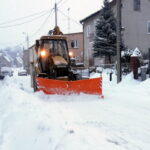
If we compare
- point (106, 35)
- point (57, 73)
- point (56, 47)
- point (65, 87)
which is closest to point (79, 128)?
point (65, 87)

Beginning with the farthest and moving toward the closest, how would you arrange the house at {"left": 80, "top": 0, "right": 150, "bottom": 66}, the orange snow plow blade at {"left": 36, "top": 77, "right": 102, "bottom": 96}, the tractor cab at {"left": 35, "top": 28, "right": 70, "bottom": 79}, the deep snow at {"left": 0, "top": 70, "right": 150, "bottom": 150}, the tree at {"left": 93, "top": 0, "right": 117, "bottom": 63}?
the house at {"left": 80, "top": 0, "right": 150, "bottom": 66}, the tree at {"left": 93, "top": 0, "right": 117, "bottom": 63}, the tractor cab at {"left": 35, "top": 28, "right": 70, "bottom": 79}, the orange snow plow blade at {"left": 36, "top": 77, "right": 102, "bottom": 96}, the deep snow at {"left": 0, "top": 70, "right": 150, "bottom": 150}

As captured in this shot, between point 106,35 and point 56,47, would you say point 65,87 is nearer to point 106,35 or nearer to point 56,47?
point 56,47

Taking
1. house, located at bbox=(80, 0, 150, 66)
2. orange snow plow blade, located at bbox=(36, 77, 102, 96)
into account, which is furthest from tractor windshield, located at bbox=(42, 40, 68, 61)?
house, located at bbox=(80, 0, 150, 66)

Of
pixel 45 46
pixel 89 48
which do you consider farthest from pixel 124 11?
pixel 45 46

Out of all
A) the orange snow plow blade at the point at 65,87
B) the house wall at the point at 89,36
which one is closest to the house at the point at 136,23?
the house wall at the point at 89,36

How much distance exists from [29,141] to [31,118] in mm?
1213

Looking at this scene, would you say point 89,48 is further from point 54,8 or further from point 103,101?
point 103,101

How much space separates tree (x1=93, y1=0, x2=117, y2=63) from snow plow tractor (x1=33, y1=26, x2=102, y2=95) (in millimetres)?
12105

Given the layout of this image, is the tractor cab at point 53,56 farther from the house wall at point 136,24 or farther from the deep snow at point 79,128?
the house wall at point 136,24

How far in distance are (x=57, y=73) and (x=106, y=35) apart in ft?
49.6

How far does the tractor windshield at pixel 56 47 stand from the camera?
1465cm

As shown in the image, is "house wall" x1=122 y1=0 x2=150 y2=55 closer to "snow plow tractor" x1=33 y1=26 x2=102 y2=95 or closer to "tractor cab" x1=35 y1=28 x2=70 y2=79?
"snow plow tractor" x1=33 y1=26 x2=102 y2=95

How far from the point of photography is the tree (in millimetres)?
27711

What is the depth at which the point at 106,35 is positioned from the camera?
27.9m
